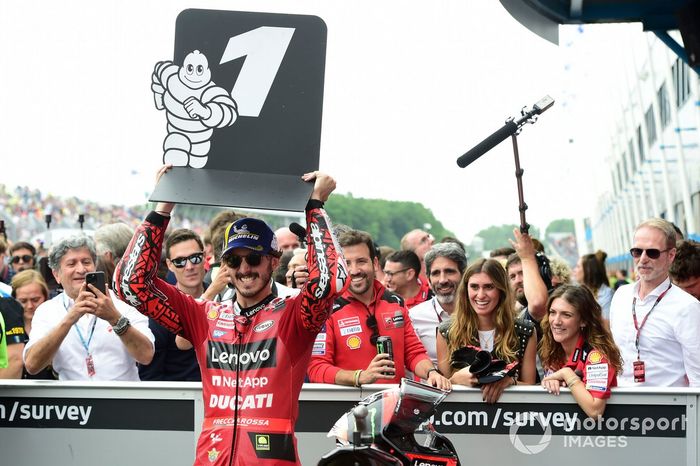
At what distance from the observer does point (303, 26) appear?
470 centimetres

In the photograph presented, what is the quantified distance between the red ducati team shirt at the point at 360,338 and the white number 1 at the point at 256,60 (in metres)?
1.69

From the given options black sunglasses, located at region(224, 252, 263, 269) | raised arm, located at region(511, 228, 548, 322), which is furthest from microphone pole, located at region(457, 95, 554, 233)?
black sunglasses, located at region(224, 252, 263, 269)

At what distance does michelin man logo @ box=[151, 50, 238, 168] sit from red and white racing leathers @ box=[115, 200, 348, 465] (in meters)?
0.33

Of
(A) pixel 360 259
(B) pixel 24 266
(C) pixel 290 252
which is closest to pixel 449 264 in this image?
(A) pixel 360 259

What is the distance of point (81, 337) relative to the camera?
6.09 meters

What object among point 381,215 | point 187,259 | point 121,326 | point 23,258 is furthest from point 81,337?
point 381,215

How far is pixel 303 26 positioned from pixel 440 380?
6.81 feet

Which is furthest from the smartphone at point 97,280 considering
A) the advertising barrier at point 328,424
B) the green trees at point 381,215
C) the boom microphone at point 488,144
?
the green trees at point 381,215

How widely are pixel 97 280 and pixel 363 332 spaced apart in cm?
157

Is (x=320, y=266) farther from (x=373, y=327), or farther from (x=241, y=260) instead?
(x=373, y=327)

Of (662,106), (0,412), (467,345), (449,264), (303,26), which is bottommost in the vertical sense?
(0,412)

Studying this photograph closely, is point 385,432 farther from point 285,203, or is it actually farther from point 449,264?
point 449,264

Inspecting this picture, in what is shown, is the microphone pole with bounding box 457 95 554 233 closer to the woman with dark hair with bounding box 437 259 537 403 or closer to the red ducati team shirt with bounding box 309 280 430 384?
the woman with dark hair with bounding box 437 259 537 403

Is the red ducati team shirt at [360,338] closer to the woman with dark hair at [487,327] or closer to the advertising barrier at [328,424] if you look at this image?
the woman with dark hair at [487,327]
